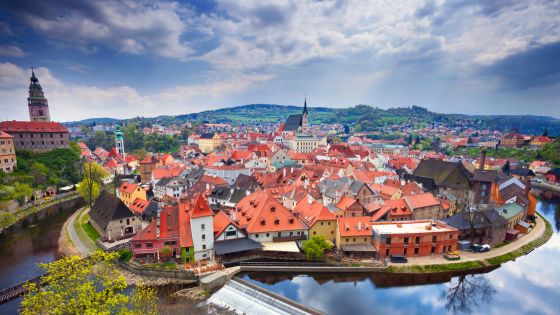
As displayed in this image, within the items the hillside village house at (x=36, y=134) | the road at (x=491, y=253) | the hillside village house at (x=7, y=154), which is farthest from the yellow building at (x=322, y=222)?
the hillside village house at (x=36, y=134)

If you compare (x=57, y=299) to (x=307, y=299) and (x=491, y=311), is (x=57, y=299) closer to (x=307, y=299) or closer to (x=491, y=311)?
(x=307, y=299)

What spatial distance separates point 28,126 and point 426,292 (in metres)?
112

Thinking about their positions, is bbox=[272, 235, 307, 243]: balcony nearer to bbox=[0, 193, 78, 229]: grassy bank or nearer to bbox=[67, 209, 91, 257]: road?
bbox=[67, 209, 91, 257]: road

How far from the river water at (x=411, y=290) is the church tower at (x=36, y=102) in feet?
257

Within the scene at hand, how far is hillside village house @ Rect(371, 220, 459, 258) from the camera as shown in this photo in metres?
41.2

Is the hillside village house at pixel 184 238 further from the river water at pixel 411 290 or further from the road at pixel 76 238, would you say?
the road at pixel 76 238

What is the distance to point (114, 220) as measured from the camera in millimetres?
46844

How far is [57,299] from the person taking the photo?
1694 cm

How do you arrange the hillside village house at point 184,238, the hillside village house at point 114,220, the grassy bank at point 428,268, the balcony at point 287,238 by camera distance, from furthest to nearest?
the hillside village house at point 114,220
the balcony at point 287,238
the grassy bank at point 428,268
the hillside village house at point 184,238

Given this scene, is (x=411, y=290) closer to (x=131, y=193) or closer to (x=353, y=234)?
(x=353, y=234)

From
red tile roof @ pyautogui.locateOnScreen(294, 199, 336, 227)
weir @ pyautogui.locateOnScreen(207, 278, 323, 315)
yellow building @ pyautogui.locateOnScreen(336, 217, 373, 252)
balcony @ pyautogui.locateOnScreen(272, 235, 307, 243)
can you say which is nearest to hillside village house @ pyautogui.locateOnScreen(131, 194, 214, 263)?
weir @ pyautogui.locateOnScreen(207, 278, 323, 315)

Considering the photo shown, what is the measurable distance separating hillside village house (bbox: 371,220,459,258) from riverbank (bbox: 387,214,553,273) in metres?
1.42

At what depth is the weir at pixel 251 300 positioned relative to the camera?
2983 cm

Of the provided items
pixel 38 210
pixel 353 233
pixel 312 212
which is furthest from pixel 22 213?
pixel 353 233
